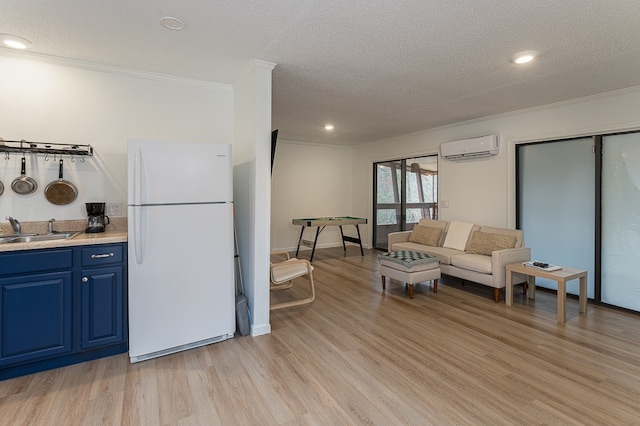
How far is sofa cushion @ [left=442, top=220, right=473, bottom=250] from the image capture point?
4672mm

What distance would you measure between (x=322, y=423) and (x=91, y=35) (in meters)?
3.01

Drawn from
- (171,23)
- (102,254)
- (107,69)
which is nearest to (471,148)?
(171,23)

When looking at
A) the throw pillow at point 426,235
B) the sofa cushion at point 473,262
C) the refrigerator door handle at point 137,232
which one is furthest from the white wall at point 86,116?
the throw pillow at point 426,235

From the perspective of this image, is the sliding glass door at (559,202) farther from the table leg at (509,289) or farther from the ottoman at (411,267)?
the ottoman at (411,267)

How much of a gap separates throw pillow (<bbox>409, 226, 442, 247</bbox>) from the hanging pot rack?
437 centimetres

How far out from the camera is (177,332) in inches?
98.8

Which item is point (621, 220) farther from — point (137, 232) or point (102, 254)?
point (102, 254)

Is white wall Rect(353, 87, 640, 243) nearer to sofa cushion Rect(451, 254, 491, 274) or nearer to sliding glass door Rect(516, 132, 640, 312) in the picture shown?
sliding glass door Rect(516, 132, 640, 312)

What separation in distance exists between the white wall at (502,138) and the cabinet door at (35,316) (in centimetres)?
499

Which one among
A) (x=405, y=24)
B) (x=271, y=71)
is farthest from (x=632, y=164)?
(x=271, y=71)

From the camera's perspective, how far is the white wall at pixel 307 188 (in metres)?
6.79

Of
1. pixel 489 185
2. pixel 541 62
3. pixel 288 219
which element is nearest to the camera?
pixel 541 62

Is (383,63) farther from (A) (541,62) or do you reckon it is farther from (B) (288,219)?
(B) (288,219)

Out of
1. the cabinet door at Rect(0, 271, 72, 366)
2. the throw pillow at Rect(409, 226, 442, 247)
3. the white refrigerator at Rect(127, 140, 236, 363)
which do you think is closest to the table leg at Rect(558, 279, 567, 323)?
the throw pillow at Rect(409, 226, 442, 247)
